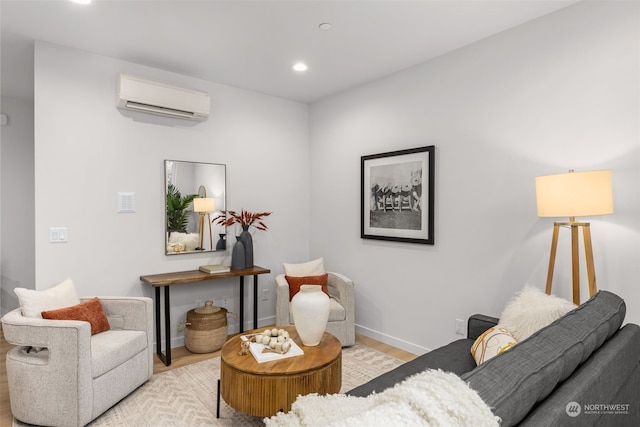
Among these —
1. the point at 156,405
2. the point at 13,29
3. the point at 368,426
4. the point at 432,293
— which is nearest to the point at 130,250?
the point at 156,405

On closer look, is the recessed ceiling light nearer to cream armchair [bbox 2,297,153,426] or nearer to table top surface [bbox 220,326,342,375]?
table top surface [bbox 220,326,342,375]

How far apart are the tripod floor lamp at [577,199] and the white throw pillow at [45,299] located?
3.22 metres

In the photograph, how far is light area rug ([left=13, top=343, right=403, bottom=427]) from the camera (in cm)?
236

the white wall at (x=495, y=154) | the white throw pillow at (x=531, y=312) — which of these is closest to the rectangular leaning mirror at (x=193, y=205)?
the white wall at (x=495, y=154)

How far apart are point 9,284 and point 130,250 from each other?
2352 mm

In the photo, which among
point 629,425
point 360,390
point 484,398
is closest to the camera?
point 484,398

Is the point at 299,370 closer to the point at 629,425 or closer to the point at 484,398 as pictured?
the point at 484,398

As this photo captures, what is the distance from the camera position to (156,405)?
2.55 m

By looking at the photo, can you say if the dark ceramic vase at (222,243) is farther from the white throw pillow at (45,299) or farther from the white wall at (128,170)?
the white throw pillow at (45,299)

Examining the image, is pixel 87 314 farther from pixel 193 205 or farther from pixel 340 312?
pixel 340 312

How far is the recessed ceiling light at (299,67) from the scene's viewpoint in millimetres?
3404

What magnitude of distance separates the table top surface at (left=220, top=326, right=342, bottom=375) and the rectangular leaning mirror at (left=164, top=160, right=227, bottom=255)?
1.55 m

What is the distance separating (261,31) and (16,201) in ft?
12.7

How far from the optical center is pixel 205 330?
346 centimetres
